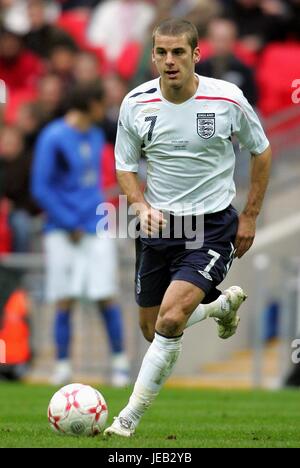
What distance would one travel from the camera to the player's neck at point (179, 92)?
875 cm

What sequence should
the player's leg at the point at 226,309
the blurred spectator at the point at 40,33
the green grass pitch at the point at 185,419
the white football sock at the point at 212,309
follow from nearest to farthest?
the green grass pitch at the point at 185,419 → the white football sock at the point at 212,309 → the player's leg at the point at 226,309 → the blurred spectator at the point at 40,33

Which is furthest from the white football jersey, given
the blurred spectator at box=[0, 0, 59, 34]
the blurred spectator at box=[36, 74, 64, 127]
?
the blurred spectator at box=[0, 0, 59, 34]

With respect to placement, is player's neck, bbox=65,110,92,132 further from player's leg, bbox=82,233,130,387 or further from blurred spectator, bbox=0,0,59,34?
blurred spectator, bbox=0,0,59,34

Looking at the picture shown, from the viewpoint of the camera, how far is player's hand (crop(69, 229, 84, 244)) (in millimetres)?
14977

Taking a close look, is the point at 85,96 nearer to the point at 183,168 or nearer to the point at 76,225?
the point at 76,225

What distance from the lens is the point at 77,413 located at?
846 centimetres

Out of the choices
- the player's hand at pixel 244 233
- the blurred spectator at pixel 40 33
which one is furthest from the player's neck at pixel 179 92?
the blurred spectator at pixel 40 33

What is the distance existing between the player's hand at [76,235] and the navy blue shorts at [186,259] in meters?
5.80

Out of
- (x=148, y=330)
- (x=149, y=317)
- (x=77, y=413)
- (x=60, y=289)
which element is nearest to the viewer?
(x=77, y=413)

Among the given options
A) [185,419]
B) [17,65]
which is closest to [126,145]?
[185,419]

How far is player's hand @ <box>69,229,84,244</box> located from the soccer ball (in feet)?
21.1

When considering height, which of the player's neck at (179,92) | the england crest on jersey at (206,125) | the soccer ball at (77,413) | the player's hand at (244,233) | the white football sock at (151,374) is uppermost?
the player's neck at (179,92)

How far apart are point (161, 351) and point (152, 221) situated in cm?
83

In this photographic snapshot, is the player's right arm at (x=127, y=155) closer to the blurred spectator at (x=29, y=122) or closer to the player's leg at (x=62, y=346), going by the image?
the player's leg at (x=62, y=346)
